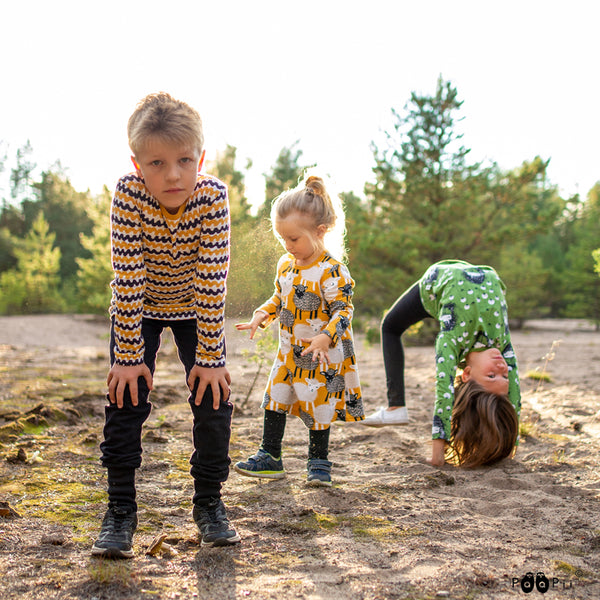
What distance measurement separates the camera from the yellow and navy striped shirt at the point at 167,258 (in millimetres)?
2154

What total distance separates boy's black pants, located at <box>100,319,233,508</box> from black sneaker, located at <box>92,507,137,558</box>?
0.04 m

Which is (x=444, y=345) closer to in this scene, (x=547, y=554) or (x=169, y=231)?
(x=547, y=554)

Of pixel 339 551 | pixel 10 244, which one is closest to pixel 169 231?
pixel 339 551

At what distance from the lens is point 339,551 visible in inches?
85.8

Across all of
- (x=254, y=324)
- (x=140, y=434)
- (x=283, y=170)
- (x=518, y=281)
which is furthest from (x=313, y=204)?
(x=283, y=170)

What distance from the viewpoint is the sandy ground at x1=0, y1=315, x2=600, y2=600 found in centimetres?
189

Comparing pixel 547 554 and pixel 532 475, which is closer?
pixel 547 554

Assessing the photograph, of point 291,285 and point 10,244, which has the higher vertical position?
point 10,244

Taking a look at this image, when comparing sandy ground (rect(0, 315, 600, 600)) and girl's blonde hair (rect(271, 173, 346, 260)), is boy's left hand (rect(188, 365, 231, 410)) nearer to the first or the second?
sandy ground (rect(0, 315, 600, 600))

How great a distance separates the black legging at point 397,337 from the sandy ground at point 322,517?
291 mm

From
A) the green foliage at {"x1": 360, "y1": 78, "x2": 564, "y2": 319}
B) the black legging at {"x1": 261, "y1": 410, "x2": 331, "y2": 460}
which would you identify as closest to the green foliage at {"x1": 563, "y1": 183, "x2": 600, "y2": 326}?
the green foliage at {"x1": 360, "y1": 78, "x2": 564, "y2": 319}

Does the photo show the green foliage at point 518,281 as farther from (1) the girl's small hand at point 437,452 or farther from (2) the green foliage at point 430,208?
(1) the girl's small hand at point 437,452

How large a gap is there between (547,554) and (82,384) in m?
5.18

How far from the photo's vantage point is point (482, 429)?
11.3 ft
